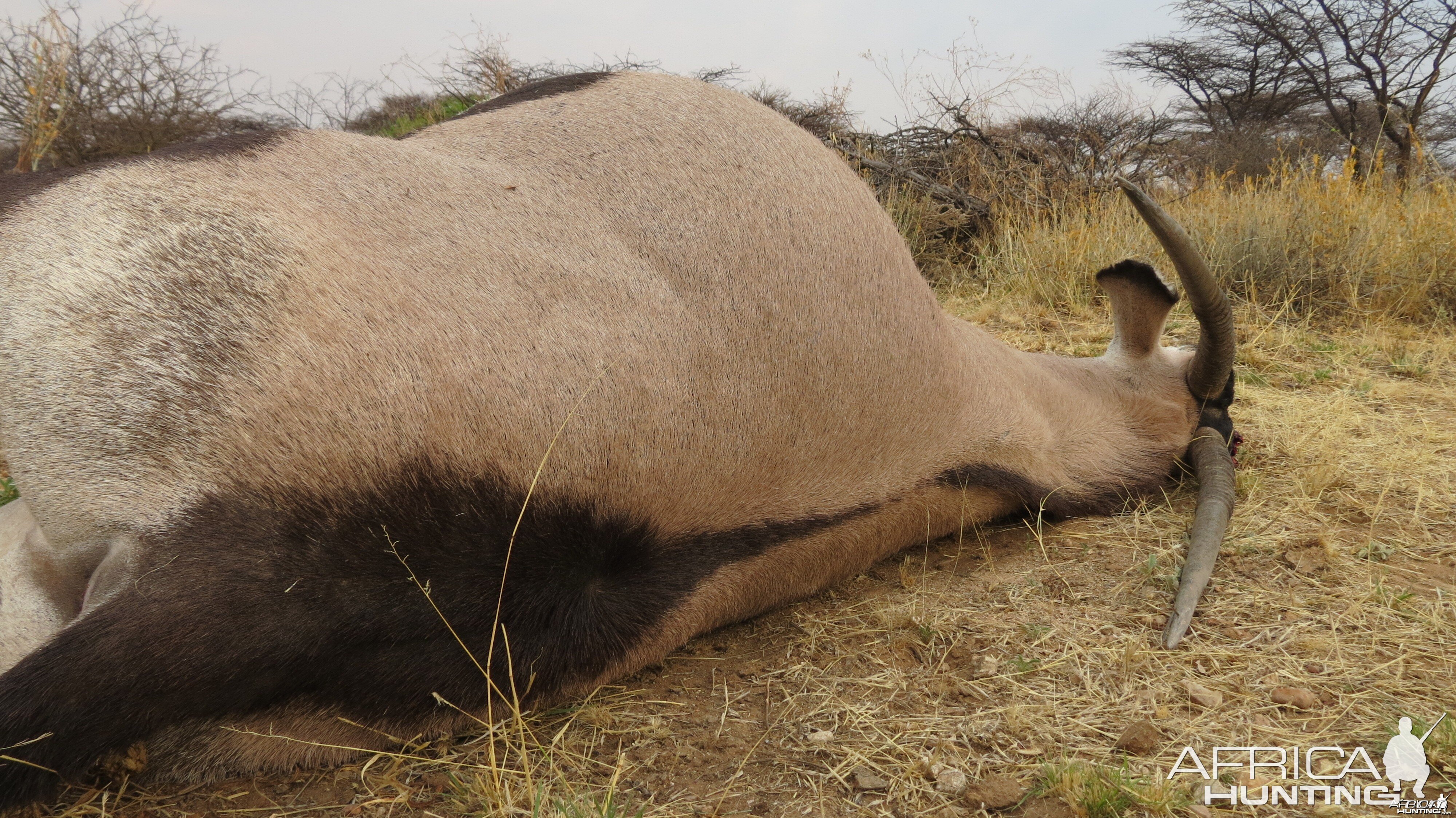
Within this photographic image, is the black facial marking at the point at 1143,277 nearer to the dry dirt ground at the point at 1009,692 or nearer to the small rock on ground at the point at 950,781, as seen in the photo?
the dry dirt ground at the point at 1009,692

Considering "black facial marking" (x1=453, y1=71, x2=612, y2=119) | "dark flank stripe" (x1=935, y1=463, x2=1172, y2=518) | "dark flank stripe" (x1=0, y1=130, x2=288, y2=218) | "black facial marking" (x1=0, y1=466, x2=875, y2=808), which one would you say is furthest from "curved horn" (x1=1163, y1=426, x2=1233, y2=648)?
"dark flank stripe" (x1=0, y1=130, x2=288, y2=218)

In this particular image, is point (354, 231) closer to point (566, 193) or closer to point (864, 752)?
point (566, 193)

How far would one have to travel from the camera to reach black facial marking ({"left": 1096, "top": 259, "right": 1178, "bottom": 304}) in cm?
287

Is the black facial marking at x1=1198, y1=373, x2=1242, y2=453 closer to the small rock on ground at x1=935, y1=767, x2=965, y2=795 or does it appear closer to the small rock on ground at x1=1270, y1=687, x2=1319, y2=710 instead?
the small rock on ground at x1=1270, y1=687, x2=1319, y2=710

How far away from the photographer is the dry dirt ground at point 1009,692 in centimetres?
164

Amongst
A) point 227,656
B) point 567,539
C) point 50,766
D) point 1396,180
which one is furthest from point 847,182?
point 1396,180

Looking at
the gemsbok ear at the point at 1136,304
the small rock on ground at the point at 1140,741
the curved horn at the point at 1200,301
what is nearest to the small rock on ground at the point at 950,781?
the small rock on ground at the point at 1140,741

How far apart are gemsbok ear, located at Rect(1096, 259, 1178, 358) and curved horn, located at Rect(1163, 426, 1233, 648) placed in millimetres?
377

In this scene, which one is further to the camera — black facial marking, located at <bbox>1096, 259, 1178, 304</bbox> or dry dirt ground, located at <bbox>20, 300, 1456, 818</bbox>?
black facial marking, located at <bbox>1096, 259, 1178, 304</bbox>

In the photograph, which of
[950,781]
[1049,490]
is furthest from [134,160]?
[1049,490]

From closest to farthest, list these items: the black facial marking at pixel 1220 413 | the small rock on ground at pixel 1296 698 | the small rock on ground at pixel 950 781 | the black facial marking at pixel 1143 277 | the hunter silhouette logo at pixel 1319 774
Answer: the hunter silhouette logo at pixel 1319 774, the small rock on ground at pixel 950 781, the small rock on ground at pixel 1296 698, the black facial marking at pixel 1143 277, the black facial marking at pixel 1220 413

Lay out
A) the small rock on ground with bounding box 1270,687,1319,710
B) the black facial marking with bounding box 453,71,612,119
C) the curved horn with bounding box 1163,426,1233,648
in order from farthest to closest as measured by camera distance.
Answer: the black facial marking with bounding box 453,71,612,119 < the curved horn with bounding box 1163,426,1233,648 < the small rock on ground with bounding box 1270,687,1319,710

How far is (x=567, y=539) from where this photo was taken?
1.69 meters

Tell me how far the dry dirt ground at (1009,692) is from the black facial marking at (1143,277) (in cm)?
71
